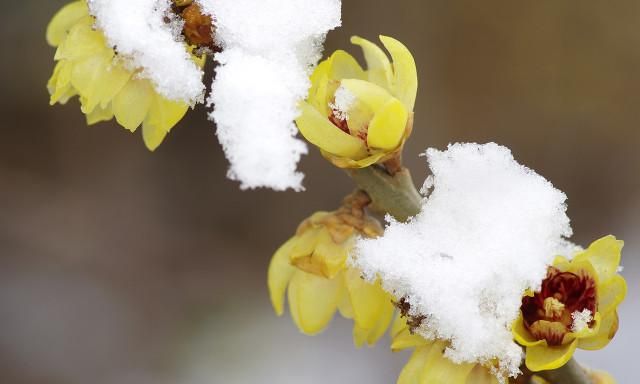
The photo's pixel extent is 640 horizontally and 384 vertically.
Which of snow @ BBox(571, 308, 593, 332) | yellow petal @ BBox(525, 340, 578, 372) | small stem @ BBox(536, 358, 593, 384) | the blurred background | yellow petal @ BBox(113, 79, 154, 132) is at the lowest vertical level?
yellow petal @ BBox(525, 340, 578, 372)

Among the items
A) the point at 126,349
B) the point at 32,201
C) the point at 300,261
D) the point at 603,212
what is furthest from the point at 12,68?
the point at 300,261

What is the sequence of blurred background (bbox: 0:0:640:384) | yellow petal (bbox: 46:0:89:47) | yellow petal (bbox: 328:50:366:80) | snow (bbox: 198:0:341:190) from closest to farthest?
1. snow (bbox: 198:0:341:190)
2. yellow petal (bbox: 328:50:366:80)
3. yellow petal (bbox: 46:0:89:47)
4. blurred background (bbox: 0:0:640:384)

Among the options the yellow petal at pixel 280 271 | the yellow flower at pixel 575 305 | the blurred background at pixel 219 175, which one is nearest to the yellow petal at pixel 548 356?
the yellow flower at pixel 575 305

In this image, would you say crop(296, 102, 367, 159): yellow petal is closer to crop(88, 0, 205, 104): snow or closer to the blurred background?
crop(88, 0, 205, 104): snow

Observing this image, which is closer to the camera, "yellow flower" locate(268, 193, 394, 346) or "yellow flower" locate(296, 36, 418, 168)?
"yellow flower" locate(296, 36, 418, 168)

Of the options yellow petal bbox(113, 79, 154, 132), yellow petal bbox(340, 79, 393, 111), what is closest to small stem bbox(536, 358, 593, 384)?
yellow petal bbox(340, 79, 393, 111)

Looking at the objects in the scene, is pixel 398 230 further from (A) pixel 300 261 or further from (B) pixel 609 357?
(B) pixel 609 357
